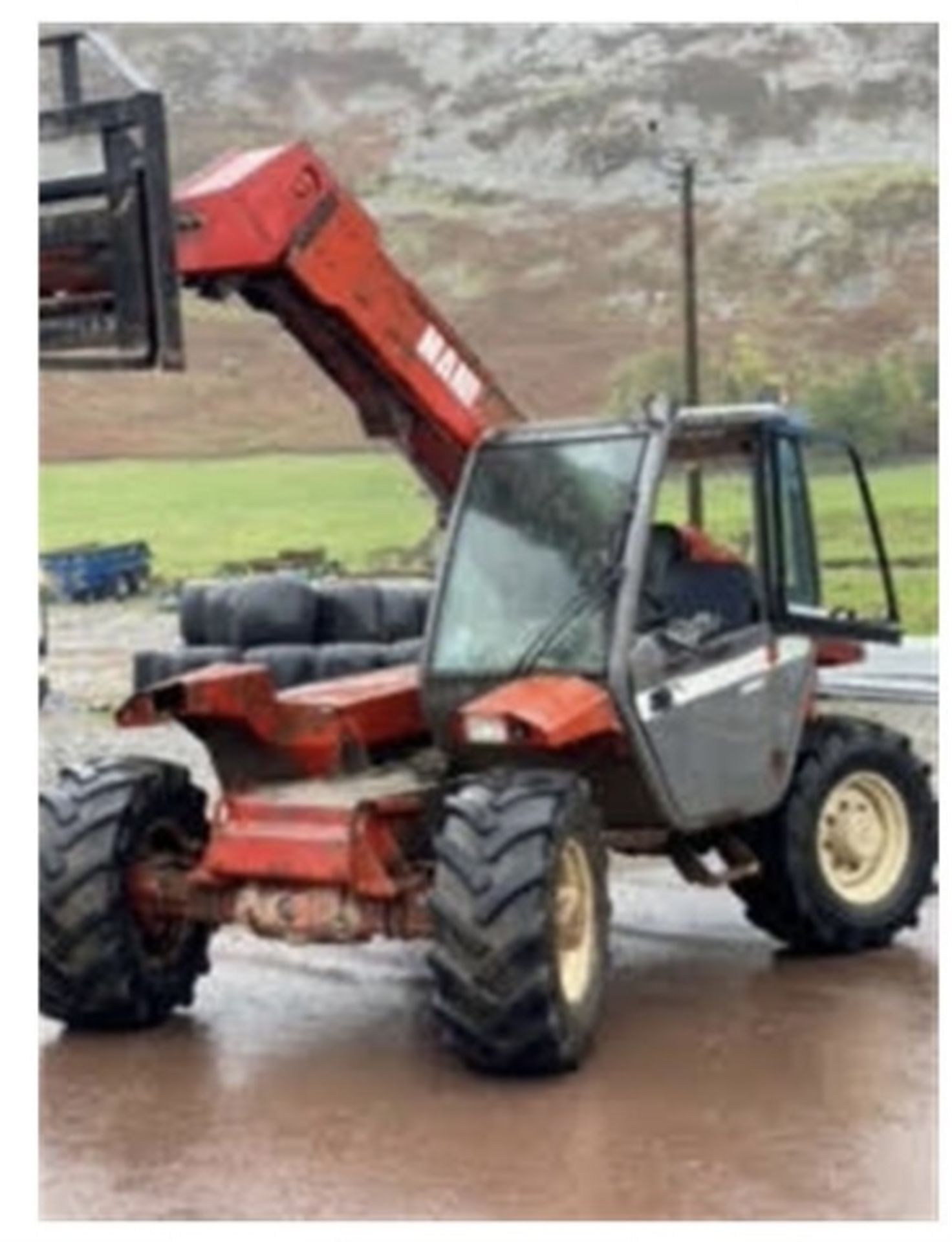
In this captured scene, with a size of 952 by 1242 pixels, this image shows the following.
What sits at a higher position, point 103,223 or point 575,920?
point 103,223

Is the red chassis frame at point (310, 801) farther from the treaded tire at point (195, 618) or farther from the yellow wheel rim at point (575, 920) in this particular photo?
the treaded tire at point (195, 618)

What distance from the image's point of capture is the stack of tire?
13.5 metres

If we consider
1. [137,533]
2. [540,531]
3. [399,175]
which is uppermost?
[399,175]

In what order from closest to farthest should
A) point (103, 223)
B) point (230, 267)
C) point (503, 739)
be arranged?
1. point (103, 223)
2. point (503, 739)
3. point (230, 267)

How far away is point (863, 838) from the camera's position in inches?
306

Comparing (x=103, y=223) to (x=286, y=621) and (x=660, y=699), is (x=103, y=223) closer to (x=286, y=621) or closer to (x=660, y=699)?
(x=660, y=699)

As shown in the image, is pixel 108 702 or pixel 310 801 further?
pixel 108 702

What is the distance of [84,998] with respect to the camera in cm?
663

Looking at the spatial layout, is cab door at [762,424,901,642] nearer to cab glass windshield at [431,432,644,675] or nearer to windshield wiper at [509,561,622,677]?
cab glass windshield at [431,432,644,675]

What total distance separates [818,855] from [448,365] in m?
2.08

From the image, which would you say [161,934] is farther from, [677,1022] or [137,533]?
[137,533]

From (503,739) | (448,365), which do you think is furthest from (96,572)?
(503,739)

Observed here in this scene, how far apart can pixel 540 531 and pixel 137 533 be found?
21.6 metres
